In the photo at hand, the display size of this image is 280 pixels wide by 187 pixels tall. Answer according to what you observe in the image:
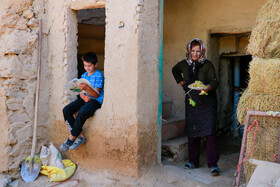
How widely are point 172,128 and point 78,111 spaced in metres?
1.53

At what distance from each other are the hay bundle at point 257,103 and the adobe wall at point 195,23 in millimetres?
1908

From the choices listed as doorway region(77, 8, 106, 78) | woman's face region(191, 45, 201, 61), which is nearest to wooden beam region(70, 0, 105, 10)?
woman's face region(191, 45, 201, 61)

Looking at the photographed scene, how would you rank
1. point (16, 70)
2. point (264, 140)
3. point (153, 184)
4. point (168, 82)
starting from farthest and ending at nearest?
point (168, 82), point (16, 70), point (153, 184), point (264, 140)

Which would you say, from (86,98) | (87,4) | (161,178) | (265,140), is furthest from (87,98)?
(265,140)

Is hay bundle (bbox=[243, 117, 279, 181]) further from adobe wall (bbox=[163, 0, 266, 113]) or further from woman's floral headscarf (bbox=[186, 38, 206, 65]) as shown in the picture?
adobe wall (bbox=[163, 0, 266, 113])

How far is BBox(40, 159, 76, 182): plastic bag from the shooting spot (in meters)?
4.20

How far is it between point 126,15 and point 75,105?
140cm

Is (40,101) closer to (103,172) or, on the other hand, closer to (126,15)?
(103,172)

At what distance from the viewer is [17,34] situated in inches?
177

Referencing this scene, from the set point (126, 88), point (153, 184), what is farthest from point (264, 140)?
point (126, 88)

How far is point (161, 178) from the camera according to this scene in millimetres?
3943

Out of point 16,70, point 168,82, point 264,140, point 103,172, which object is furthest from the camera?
point 168,82

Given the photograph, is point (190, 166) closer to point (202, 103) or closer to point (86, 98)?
point (202, 103)

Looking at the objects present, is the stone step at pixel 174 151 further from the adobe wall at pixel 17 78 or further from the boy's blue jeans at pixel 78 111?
the adobe wall at pixel 17 78
